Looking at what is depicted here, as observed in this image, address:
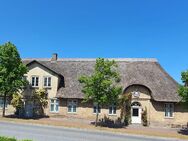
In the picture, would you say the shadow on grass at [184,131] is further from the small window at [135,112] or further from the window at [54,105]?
the window at [54,105]

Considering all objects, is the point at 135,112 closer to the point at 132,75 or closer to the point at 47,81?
the point at 132,75

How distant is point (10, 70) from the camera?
139ft

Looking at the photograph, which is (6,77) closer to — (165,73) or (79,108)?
(79,108)

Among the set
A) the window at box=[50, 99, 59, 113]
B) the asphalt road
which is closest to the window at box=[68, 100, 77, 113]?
the window at box=[50, 99, 59, 113]

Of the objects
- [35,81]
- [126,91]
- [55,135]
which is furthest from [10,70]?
[55,135]

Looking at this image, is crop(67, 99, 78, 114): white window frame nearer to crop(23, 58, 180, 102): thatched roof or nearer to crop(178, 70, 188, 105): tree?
crop(23, 58, 180, 102): thatched roof

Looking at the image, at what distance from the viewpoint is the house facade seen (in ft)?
137

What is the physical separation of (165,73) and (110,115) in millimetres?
9441

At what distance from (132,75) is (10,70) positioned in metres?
15.6

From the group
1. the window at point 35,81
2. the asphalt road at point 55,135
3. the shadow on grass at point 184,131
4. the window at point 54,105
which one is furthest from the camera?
the window at point 35,81

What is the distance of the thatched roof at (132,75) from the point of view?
1641 inches

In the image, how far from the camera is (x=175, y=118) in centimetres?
4178

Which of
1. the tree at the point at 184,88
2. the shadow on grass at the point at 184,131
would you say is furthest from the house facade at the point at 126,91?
the tree at the point at 184,88

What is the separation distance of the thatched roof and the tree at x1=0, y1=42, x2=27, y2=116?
5.35 meters
